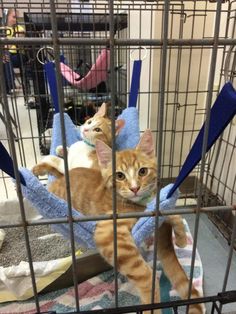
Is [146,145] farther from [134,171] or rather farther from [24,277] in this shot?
[24,277]

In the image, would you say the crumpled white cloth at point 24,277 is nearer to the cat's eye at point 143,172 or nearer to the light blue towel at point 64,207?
the light blue towel at point 64,207

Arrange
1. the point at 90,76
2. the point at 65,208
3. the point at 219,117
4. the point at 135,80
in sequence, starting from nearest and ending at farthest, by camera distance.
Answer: the point at 219,117 → the point at 65,208 → the point at 135,80 → the point at 90,76

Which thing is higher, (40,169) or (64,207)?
(64,207)

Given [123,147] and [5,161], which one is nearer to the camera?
[5,161]

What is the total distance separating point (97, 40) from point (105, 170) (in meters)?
0.57

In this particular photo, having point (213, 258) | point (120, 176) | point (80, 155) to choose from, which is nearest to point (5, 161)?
point (120, 176)

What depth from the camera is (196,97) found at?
145 centimetres

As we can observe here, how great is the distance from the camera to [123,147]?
1.30m

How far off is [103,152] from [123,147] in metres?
0.41

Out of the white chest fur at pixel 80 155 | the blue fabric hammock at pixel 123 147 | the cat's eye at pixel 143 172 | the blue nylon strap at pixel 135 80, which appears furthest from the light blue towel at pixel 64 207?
the blue nylon strap at pixel 135 80

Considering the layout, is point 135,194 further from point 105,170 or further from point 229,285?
point 229,285

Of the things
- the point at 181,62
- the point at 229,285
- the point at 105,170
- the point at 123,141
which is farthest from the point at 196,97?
the point at 229,285

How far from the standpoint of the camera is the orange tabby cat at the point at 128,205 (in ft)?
2.27

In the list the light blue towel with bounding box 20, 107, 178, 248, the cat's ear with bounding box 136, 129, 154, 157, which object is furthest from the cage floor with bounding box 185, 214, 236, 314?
the cat's ear with bounding box 136, 129, 154, 157
